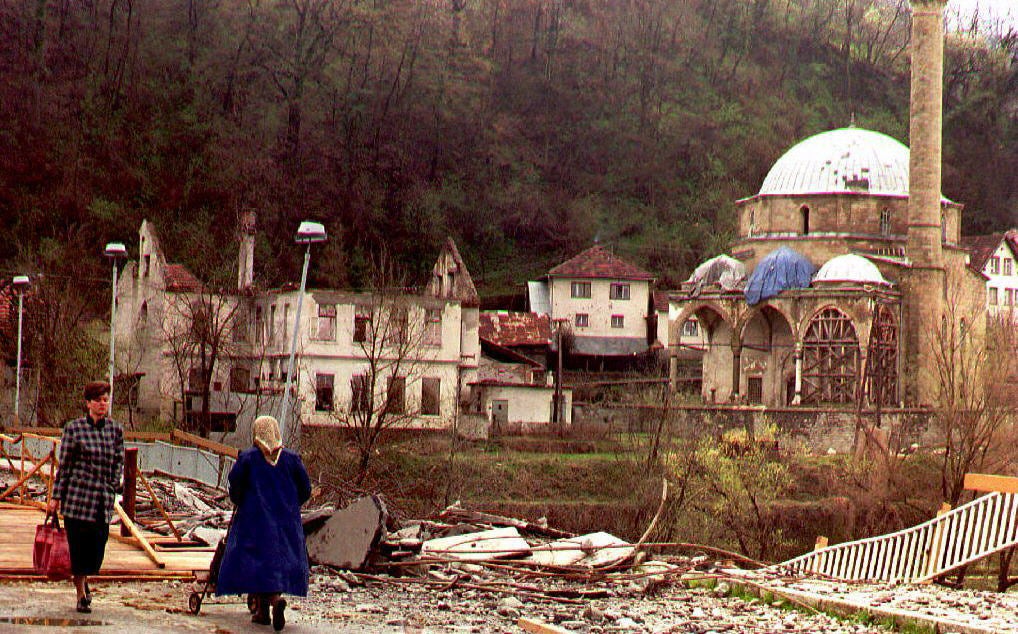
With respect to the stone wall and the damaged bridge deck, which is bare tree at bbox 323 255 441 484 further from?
the damaged bridge deck

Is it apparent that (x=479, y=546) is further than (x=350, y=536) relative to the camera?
Yes

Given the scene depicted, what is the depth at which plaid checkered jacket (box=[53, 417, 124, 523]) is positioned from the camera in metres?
10.4

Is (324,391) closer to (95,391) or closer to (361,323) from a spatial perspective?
(361,323)

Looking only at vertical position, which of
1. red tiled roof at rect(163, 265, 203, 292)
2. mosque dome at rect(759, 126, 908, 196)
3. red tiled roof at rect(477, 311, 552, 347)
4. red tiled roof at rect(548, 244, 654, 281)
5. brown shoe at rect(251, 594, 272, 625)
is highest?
mosque dome at rect(759, 126, 908, 196)

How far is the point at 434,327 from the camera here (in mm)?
52344

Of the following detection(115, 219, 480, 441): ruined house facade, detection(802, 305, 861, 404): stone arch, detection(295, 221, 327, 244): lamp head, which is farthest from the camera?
detection(802, 305, 861, 404): stone arch

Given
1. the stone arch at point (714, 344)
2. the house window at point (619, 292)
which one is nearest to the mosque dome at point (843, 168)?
the stone arch at point (714, 344)

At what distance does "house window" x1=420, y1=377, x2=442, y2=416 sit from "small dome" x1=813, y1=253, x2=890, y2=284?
16.2 meters

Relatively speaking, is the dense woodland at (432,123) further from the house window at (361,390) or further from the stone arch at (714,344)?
the stone arch at (714,344)

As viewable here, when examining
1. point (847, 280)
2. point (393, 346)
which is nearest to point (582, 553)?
point (393, 346)

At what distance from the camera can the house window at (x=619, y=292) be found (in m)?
74.3

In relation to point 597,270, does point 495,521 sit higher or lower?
lower

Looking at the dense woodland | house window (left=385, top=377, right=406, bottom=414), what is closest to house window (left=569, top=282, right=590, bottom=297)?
the dense woodland

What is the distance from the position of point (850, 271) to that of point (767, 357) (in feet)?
17.0
